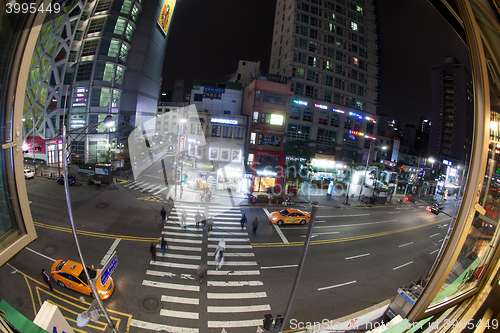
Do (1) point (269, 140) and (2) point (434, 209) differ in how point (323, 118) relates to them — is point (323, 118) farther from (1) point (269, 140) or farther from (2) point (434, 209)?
(2) point (434, 209)

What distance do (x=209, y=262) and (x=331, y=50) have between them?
4139 cm

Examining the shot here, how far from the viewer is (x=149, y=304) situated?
7.80m

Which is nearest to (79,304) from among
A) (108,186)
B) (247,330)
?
(247,330)

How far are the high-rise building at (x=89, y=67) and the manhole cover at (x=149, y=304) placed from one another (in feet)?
22.8

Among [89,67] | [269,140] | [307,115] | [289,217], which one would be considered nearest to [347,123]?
[307,115]

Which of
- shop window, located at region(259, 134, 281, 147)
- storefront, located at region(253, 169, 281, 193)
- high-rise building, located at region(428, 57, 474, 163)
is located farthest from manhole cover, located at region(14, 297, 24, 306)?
high-rise building, located at region(428, 57, 474, 163)

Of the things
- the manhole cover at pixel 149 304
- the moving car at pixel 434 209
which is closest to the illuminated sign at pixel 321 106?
the moving car at pixel 434 209

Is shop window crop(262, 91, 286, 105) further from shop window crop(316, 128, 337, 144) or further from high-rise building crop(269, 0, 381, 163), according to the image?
shop window crop(316, 128, 337, 144)

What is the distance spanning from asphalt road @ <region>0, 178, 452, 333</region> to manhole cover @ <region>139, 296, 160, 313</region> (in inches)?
1.7

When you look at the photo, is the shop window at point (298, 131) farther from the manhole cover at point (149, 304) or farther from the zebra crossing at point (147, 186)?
the manhole cover at point (149, 304)

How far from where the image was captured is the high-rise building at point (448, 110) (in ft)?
189

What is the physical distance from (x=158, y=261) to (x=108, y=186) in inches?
645

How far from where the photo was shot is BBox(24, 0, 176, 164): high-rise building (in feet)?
14.7

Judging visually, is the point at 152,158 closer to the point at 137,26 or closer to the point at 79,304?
the point at 137,26
